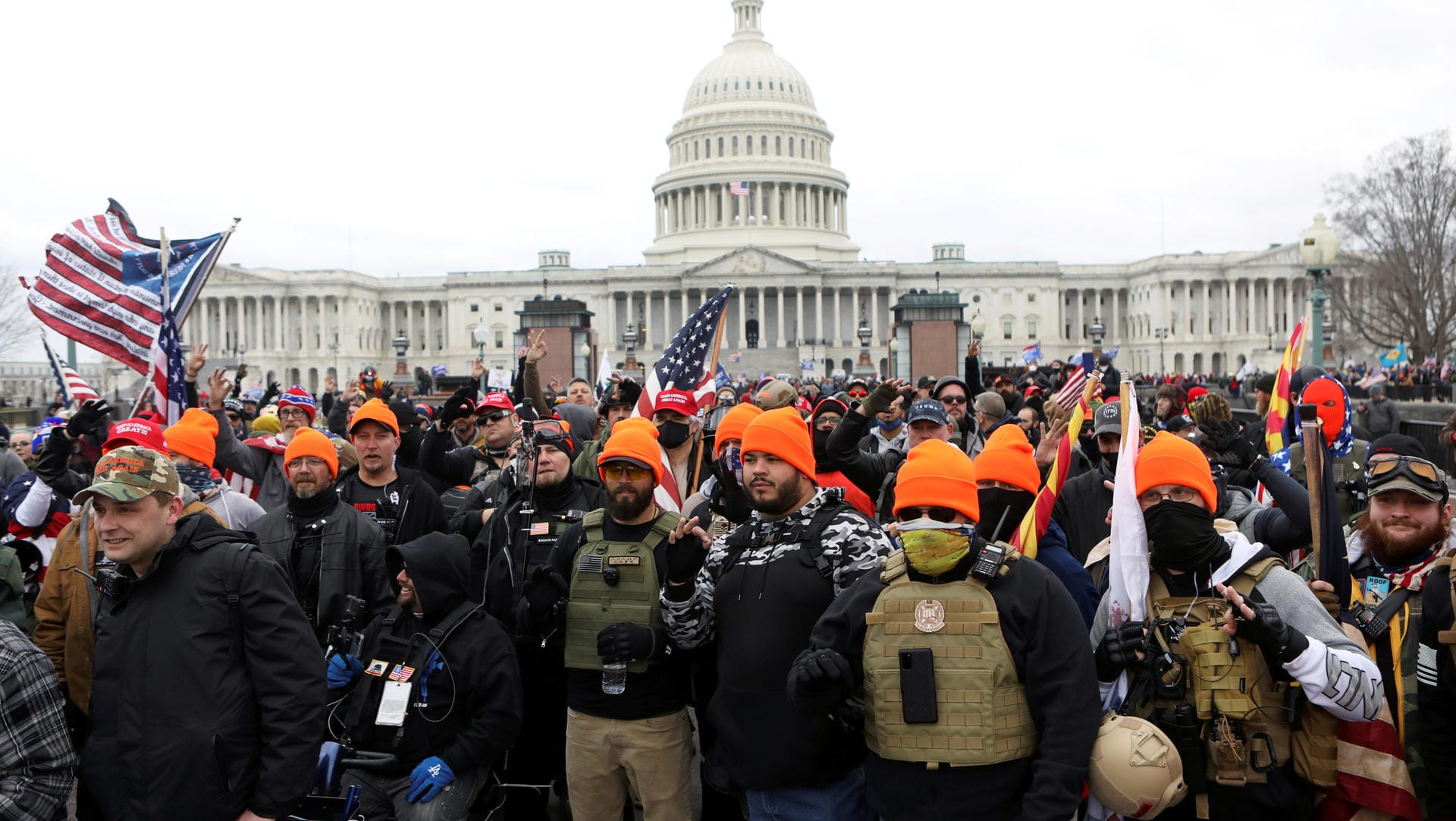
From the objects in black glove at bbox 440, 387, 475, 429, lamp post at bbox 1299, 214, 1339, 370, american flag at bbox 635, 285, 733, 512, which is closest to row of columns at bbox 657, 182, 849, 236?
lamp post at bbox 1299, 214, 1339, 370

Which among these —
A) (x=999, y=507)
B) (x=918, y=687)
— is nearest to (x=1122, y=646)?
(x=918, y=687)

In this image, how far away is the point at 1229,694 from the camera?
3.86 meters

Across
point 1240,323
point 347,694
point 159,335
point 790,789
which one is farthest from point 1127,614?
point 1240,323

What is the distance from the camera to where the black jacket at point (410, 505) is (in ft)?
21.8

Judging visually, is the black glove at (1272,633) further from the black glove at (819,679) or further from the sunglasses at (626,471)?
the sunglasses at (626,471)

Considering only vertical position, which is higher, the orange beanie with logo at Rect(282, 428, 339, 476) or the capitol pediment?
the capitol pediment

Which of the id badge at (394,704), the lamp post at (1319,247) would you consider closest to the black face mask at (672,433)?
the id badge at (394,704)

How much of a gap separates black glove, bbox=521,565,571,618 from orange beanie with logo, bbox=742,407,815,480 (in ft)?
3.87

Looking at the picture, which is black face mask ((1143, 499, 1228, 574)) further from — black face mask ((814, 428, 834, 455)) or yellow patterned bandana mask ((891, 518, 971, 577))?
black face mask ((814, 428, 834, 455))

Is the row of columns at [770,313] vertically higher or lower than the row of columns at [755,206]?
lower

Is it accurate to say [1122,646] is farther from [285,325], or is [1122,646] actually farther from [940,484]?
[285,325]

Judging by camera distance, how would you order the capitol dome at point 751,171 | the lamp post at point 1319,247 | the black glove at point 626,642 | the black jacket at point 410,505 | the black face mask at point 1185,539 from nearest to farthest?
1. the black face mask at point 1185,539
2. the black glove at point 626,642
3. the black jacket at point 410,505
4. the lamp post at point 1319,247
5. the capitol dome at point 751,171

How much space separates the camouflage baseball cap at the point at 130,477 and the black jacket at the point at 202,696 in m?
0.23

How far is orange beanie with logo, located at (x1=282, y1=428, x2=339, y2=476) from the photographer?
19.4 feet
